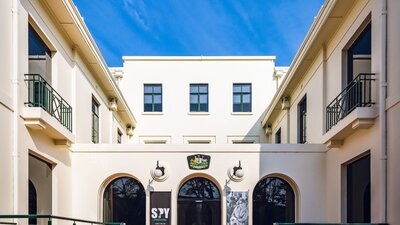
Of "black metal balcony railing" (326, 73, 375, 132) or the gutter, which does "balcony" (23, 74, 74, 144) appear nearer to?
"black metal balcony railing" (326, 73, 375, 132)

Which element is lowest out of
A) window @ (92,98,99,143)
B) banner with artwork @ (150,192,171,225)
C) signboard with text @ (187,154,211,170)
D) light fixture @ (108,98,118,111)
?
banner with artwork @ (150,192,171,225)

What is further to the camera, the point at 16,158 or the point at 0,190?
the point at 16,158

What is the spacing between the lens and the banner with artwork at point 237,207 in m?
10.0

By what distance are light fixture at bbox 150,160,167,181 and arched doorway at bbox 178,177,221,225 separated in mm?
793

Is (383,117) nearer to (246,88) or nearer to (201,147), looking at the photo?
(201,147)

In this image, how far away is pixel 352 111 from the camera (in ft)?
23.8

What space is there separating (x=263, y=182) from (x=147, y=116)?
31.7 feet

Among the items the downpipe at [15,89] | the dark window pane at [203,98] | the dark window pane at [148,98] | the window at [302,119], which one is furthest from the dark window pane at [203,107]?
the downpipe at [15,89]

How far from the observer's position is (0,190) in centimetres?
650

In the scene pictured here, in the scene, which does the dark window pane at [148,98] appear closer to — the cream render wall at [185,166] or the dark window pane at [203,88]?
the dark window pane at [203,88]

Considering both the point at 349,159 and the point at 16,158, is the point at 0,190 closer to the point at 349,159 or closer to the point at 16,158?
the point at 16,158

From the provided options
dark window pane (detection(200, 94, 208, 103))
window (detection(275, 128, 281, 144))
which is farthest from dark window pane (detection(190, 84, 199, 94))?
window (detection(275, 128, 281, 144))

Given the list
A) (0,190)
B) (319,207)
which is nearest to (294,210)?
(319,207)

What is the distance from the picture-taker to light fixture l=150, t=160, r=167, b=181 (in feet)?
32.8
